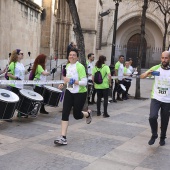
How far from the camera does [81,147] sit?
6.54 m

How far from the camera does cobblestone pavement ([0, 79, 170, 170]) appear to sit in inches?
217

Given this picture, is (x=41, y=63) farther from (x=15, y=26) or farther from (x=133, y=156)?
(x=15, y=26)

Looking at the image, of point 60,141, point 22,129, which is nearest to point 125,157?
point 60,141

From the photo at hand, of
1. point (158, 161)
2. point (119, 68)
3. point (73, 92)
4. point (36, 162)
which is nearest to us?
point (36, 162)

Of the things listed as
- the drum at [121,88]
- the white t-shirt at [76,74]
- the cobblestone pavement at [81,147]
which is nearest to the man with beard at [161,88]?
the cobblestone pavement at [81,147]

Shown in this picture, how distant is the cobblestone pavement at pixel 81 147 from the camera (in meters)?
5.52

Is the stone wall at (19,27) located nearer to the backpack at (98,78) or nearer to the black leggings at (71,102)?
the backpack at (98,78)

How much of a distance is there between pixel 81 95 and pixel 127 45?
40218 millimetres

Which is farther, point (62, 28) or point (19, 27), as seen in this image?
point (62, 28)

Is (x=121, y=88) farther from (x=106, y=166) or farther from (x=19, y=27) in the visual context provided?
(x=106, y=166)

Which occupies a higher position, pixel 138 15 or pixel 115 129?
pixel 138 15

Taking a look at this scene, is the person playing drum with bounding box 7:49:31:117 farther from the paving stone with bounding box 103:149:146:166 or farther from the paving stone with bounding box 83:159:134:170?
the paving stone with bounding box 83:159:134:170

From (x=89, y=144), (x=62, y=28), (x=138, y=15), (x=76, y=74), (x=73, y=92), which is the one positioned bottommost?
(x=89, y=144)

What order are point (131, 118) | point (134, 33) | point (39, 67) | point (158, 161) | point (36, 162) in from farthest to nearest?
point (134, 33)
point (131, 118)
point (39, 67)
point (158, 161)
point (36, 162)
